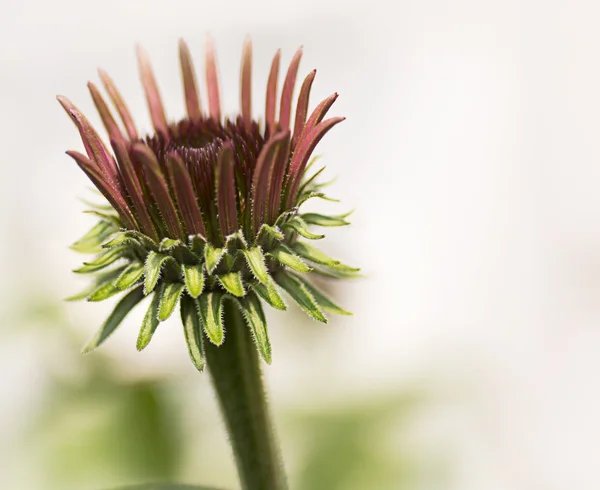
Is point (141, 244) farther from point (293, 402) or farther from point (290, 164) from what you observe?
point (293, 402)

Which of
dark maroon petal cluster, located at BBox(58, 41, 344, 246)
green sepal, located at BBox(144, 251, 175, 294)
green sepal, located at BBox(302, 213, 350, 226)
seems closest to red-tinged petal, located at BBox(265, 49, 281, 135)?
dark maroon petal cluster, located at BBox(58, 41, 344, 246)

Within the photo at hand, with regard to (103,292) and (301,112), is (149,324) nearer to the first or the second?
(103,292)

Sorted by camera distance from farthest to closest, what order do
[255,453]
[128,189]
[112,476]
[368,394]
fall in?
1. [368,394]
2. [112,476]
3. [255,453]
4. [128,189]

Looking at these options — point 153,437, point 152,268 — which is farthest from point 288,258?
point 153,437

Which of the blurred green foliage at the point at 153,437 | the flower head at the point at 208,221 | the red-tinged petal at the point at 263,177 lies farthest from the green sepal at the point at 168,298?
the blurred green foliage at the point at 153,437

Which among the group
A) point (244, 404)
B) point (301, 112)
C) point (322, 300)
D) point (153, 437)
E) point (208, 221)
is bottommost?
point (153, 437)

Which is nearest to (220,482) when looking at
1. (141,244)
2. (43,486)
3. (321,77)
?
(43,486)

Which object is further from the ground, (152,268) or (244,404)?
(152,268)
